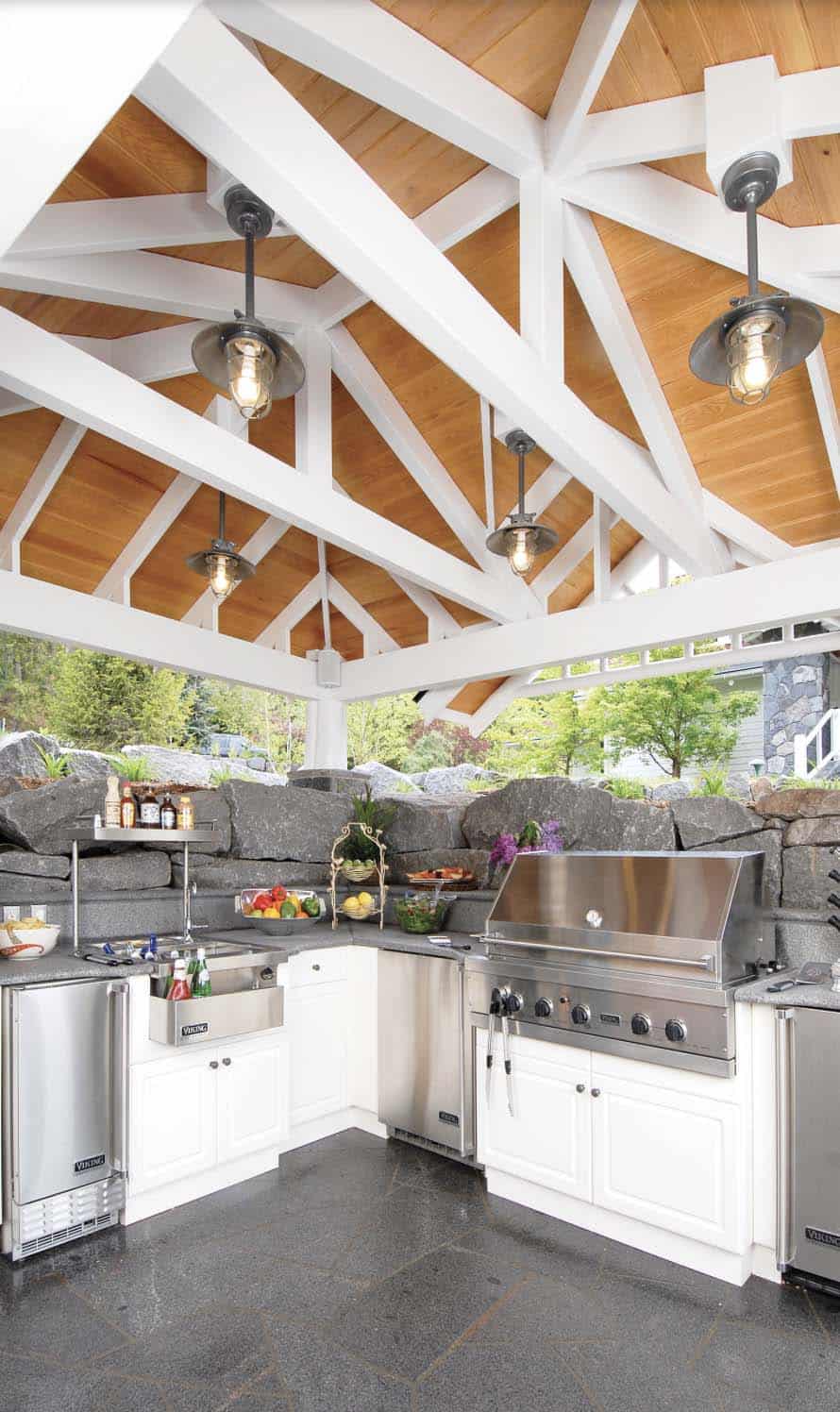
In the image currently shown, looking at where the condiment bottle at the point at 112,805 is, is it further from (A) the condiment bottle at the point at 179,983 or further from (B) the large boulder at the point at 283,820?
(B) the large boulder at the point at 283,820

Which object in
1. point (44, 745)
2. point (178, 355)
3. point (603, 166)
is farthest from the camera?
point (44, 745)

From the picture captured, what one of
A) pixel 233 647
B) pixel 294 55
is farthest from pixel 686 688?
pixel 294 55

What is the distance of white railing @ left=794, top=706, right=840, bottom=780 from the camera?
9250 millimetres

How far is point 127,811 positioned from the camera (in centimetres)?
368

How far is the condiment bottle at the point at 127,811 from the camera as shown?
3.66 meters

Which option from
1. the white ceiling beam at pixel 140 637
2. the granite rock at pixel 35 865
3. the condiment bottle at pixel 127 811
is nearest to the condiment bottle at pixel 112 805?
the condiment bottle at pixel 127 811

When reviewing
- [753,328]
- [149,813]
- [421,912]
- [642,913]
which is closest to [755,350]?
[753,328]

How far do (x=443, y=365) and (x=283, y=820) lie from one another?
263cm

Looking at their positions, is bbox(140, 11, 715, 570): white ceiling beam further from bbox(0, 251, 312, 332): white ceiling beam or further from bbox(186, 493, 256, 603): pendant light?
bbox(186, 493, 256, 603): pendant light

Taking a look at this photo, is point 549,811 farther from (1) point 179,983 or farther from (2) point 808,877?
(1) point 179,983

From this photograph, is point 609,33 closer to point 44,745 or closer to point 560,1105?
point 560,1105

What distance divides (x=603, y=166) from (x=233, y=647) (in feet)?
11.2

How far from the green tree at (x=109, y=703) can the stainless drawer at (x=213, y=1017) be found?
335 inches

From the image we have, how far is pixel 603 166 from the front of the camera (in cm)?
298
